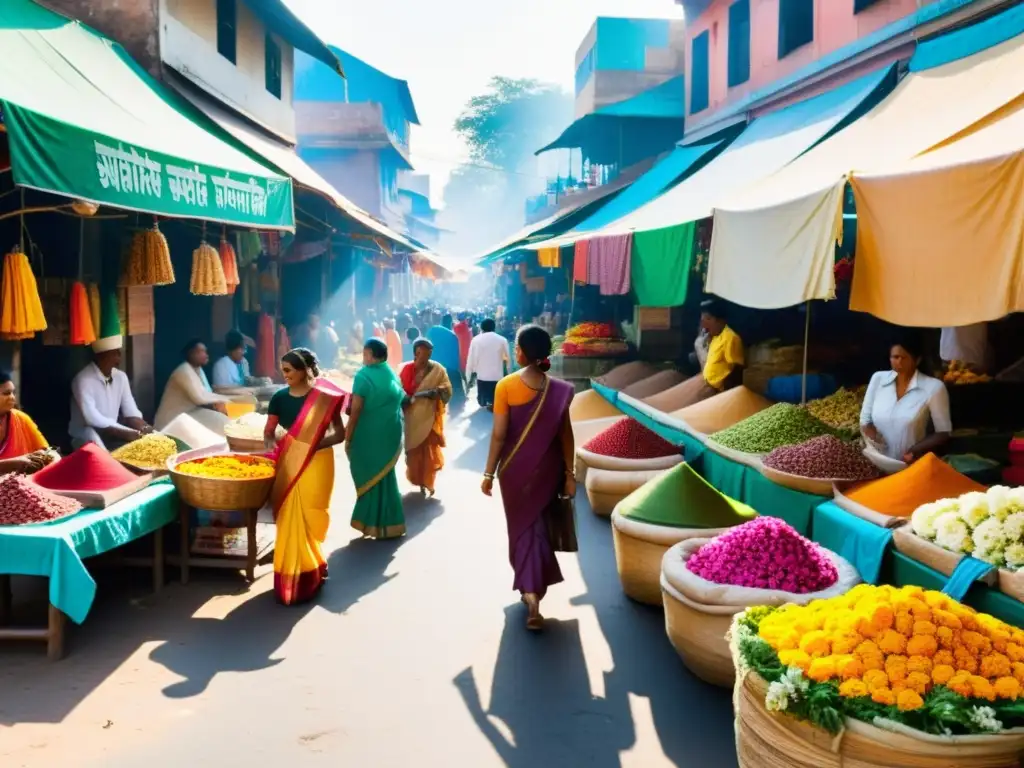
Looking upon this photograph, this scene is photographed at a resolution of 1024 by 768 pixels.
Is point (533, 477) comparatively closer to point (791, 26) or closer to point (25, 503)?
point (25, 503)

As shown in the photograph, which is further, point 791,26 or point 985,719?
point 791,26

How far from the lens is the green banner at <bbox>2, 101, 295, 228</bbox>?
4910 millimetres

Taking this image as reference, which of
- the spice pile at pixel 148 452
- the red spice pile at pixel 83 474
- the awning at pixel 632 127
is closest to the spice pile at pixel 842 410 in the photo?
the spice pile at pixel 148 452

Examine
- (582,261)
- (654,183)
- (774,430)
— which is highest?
(654,183)

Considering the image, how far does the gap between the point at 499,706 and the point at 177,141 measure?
533 centimetres

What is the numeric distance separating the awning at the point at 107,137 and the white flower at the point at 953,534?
493 centimetres

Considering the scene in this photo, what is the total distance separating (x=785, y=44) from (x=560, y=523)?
392 inches

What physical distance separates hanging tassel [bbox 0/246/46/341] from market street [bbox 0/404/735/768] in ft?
6.09

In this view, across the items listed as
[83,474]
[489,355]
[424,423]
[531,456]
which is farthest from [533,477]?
[489,355]

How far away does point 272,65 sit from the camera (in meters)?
15.7

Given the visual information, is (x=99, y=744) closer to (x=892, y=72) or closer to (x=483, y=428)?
(x=892, y=72)

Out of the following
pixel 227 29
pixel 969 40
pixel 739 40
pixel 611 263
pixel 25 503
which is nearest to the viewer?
pixel 25 503

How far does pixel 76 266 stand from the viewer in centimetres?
854

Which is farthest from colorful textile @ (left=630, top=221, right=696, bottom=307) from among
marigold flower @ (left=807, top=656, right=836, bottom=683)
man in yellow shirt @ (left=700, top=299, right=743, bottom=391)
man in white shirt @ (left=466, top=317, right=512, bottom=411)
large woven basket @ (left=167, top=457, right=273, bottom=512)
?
man in white shirt @ (left=466, top=317, right=512, bottom=411)
